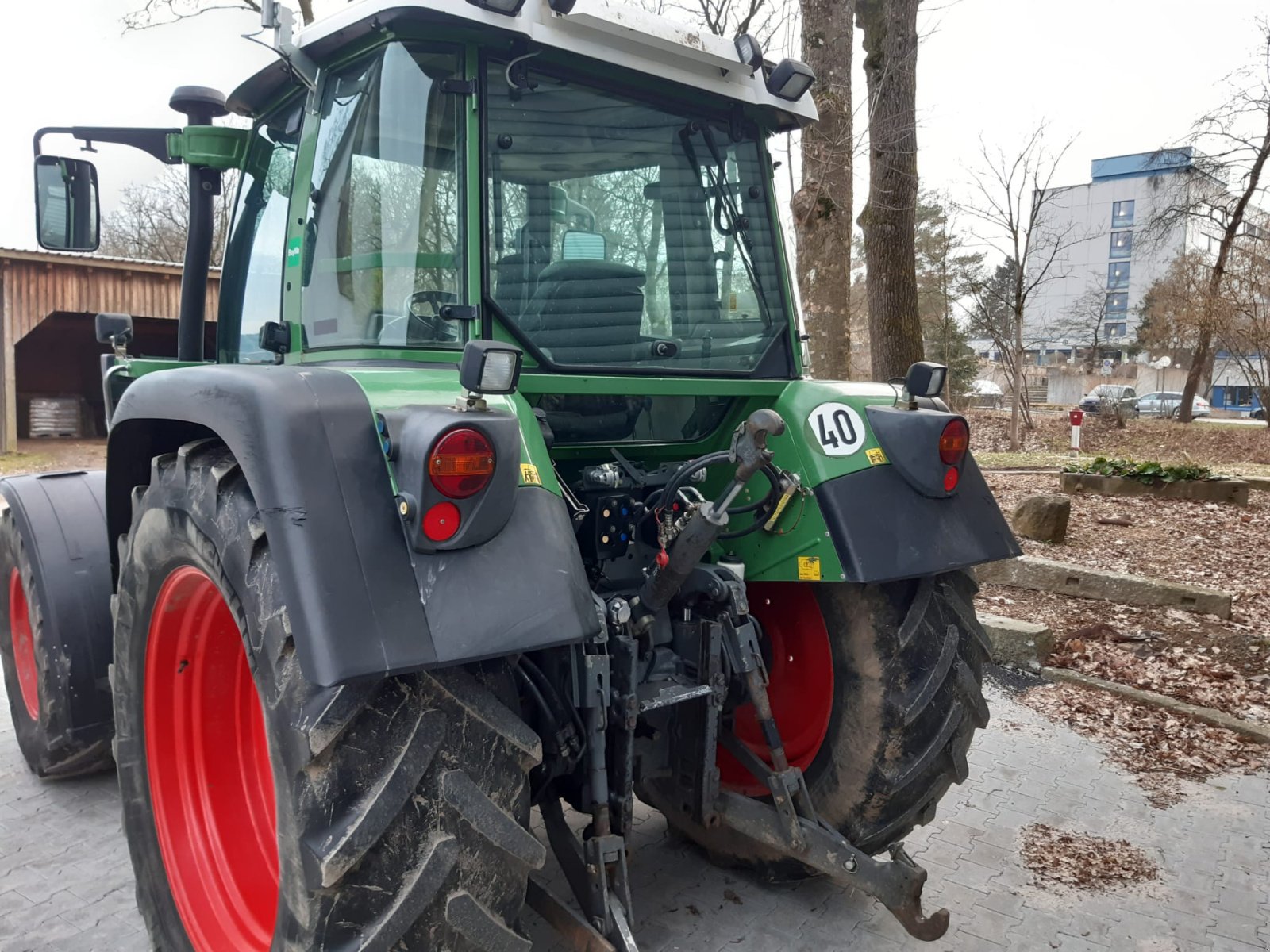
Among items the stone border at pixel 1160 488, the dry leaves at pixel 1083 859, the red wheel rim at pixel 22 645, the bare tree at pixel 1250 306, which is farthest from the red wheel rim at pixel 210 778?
the bare tree at pixel 1250 306

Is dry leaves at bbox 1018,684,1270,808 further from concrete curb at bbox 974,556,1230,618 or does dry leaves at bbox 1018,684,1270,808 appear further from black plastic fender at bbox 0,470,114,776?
black plastic fender at bbox 0,470,114,776

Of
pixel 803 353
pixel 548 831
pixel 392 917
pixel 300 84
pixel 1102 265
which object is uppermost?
pixel 1102 265

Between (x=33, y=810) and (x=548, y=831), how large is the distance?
2.25 m

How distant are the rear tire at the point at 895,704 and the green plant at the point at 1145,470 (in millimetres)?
8274

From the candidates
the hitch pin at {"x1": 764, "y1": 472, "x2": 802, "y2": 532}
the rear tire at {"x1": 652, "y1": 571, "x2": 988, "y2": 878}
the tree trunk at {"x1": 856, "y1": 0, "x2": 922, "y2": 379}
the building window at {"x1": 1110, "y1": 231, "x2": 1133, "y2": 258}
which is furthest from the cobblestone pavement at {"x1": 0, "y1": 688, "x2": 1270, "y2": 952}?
the building window at {"x1": 1110, "y1": 231, "x2": 1133, "y2": 258}

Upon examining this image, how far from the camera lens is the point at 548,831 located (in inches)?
96.3

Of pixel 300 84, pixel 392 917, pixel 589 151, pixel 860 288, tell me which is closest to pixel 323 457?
pixel 392 917

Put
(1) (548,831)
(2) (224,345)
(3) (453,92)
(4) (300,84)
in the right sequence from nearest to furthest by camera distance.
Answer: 1. (3) (453,92)
2. (1) (548,831)
3. (4) (300,84)
4. (2) (224,345)

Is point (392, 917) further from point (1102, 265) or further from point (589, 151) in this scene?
point (1102, 265)

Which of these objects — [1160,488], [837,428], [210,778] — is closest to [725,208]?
[837,428]

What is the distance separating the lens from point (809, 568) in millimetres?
2562

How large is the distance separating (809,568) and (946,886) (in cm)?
126

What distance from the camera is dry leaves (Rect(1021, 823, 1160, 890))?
10.0 feet

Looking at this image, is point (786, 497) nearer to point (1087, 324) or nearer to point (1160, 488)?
point (1160, 488)
